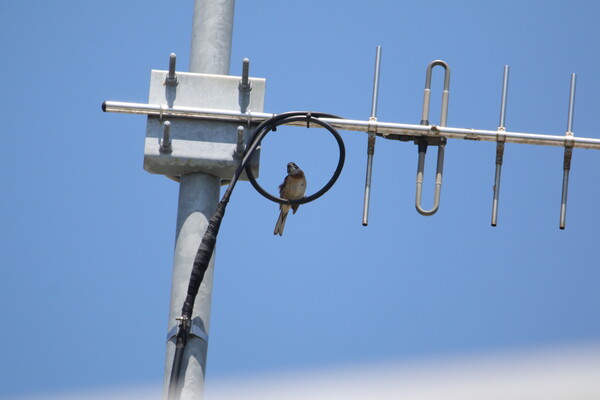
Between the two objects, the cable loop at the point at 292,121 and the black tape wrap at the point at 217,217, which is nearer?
the black tape wrap at the point at 217,217

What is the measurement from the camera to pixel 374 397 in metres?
2.35

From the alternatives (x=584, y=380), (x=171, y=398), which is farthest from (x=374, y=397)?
(x=171, y=398)

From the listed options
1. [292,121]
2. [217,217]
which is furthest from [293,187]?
[217,217]

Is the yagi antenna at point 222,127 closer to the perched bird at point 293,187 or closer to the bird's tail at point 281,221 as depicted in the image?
the perched bird at point 293,187

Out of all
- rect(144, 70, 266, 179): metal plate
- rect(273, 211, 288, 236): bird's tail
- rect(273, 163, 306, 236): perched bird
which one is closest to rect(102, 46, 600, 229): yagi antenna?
rect(144, 70, 266, 179): metal plate

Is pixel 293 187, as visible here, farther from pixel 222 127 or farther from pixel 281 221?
pixel 222 127

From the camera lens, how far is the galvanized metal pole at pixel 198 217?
427cm

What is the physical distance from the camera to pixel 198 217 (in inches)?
181

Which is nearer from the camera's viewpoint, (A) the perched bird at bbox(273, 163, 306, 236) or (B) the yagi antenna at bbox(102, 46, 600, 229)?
(B) the yagi antenna at bbox(102, 46, 600, 229)

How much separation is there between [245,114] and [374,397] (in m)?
2.57

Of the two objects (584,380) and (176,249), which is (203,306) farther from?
(584,380)

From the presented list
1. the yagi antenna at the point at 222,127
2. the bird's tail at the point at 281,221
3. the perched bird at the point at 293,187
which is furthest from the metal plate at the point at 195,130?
the bird's tail at the point at 281,221

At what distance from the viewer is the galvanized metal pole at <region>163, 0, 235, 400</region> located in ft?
14.0

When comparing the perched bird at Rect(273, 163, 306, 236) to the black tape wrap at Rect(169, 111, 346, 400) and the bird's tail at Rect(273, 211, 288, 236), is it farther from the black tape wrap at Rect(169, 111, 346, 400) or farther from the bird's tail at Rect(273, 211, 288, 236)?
the black tape wrap at Rect(169, 111, 346, 400)
